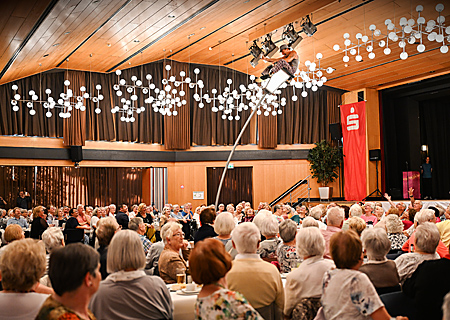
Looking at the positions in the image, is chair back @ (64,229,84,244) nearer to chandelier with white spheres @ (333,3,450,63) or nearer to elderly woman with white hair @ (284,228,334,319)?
elderly woman with white hair @ (284,228,334,319)

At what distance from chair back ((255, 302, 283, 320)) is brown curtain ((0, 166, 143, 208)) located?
1432cm

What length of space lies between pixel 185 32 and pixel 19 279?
36.7ft

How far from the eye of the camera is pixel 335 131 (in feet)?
57.5

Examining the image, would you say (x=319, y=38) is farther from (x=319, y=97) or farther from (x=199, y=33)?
(x=319, y=97)

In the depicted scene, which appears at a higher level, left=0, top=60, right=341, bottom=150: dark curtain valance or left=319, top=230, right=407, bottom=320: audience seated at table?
left=0, top=60, right=341, bottom=150: dark curtain valance

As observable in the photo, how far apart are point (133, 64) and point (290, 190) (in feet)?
26.7

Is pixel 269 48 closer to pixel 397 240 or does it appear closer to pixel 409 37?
pixel 409 37

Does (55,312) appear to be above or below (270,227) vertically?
above

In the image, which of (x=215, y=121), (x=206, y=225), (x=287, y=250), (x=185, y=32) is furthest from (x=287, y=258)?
(x=215, y=121)

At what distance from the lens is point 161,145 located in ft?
59.3

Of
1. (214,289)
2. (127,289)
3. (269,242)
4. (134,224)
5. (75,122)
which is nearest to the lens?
(214,289)

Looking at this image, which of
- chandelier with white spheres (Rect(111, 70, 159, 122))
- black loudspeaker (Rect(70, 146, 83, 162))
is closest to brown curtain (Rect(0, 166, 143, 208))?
black loudspeaker (Rect(70, 146, 83, 162))

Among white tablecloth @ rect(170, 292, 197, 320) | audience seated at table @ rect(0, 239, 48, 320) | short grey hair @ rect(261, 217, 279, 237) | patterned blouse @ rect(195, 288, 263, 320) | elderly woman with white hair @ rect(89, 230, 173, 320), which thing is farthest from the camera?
short grey hair @ rect(261, 217, 279, 237)

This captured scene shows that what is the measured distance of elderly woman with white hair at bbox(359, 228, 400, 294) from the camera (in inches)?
131
